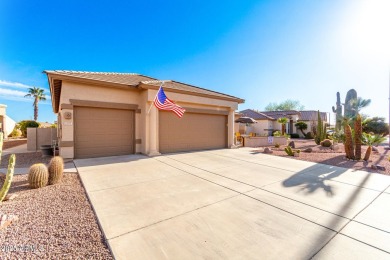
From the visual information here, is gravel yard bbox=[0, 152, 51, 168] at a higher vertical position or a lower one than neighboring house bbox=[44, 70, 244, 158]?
lower

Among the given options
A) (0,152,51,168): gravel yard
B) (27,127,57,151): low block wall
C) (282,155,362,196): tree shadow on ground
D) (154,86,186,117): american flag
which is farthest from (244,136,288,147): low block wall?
(27,127,57,151): low block wall

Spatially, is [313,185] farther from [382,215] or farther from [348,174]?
[348,174]

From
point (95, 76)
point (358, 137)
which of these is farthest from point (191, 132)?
point (358, 137)

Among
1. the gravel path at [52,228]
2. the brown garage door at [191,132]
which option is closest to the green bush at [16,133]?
the brown garage door at [191,132]

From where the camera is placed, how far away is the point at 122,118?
399 inches

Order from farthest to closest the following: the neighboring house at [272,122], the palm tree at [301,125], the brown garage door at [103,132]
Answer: the neighboring house at [272,122]
the palm tree at [301,125]
the brown garage door at [103,132]

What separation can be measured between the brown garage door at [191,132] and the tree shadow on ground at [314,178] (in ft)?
22.4

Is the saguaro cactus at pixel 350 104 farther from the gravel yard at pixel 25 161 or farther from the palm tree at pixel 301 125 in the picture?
the gravel yard at pixel 25 161

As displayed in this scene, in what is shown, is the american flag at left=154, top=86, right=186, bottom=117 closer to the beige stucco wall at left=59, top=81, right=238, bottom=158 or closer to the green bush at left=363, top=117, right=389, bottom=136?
the beige stucco wall at left=59, top=81, right=238, bottom=158

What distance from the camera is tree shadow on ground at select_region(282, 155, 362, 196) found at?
5.06m

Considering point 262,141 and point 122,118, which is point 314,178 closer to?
point 122,118

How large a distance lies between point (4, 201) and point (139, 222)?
3.50 metres

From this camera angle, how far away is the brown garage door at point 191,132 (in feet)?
36.0

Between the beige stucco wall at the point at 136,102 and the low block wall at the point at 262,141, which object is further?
the low block wall at the point at 262,141
